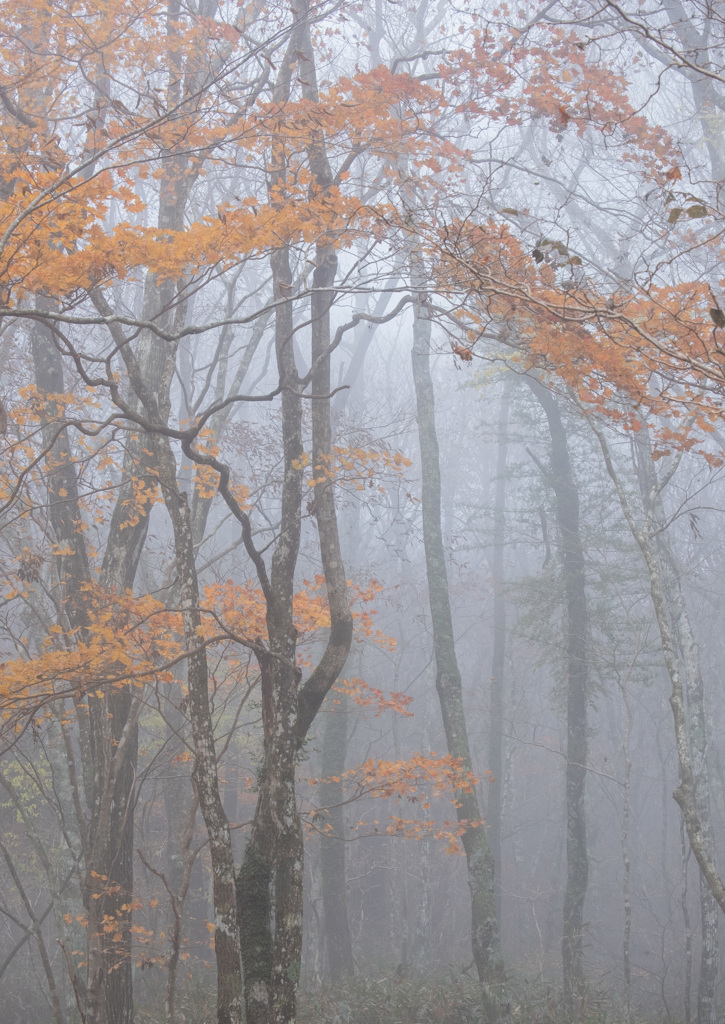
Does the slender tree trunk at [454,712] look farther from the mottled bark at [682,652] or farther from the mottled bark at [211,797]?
the mottled bark at [211,797]

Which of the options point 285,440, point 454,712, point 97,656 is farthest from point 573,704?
point 97,656

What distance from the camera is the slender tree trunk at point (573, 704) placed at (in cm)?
1110

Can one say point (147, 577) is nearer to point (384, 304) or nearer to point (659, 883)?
point (384, 304)

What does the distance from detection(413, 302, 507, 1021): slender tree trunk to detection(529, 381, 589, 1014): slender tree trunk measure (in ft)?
4.90

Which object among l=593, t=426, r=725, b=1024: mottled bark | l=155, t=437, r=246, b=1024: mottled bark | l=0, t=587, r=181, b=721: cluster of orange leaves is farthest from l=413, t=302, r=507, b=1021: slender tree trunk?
l=0, t=587, r=181, b=721: cluster of orange leaves

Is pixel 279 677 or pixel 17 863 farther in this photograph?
pixel 17 863

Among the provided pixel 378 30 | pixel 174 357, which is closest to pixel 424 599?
pixel 378 30

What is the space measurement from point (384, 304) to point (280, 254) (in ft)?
51.3

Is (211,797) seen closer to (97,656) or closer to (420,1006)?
(97,656)

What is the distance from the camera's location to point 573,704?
43.7 ft

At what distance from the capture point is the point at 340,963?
1116 centimetres

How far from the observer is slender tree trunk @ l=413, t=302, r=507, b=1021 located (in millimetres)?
8414

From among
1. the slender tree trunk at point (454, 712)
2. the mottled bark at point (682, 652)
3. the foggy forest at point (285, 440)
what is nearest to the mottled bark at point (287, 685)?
the foggy forest at point (285, 440)

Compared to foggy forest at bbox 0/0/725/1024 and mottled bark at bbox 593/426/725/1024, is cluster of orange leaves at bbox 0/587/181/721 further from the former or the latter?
mottled bark at bbox 593/426/725/1024
